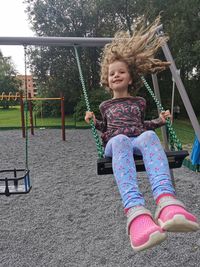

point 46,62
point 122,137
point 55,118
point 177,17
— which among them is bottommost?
point 55,118

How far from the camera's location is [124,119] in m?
2.06

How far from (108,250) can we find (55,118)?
1293 centimetres

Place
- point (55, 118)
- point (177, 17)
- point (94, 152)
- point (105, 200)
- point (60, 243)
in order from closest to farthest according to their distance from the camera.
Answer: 1. point (60, 243)
2. point (105, 200)
3. point (94, 152)
4. point (177, 17)
5. point (55, 118)

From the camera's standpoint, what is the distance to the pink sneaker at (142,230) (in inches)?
48.7

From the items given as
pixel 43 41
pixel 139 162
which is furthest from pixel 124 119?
pixel 43 41

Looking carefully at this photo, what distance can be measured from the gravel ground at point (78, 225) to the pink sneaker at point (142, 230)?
108 cm

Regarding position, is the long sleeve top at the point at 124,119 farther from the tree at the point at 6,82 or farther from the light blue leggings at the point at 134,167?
the tree at the point at 6,82

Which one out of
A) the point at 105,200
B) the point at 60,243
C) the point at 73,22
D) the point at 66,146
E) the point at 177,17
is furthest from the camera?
the point at 73,22

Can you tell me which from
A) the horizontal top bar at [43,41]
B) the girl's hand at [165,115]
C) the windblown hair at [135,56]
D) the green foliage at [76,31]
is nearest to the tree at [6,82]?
the green foliage at [76,31]

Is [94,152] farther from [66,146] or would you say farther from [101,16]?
[101,16]

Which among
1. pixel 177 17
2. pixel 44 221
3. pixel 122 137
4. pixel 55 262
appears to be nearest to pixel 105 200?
pixel 44 221

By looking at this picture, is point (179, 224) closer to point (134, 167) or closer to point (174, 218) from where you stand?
point (174, 218)

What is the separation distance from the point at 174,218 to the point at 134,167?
40cm

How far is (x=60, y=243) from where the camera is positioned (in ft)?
8.54
